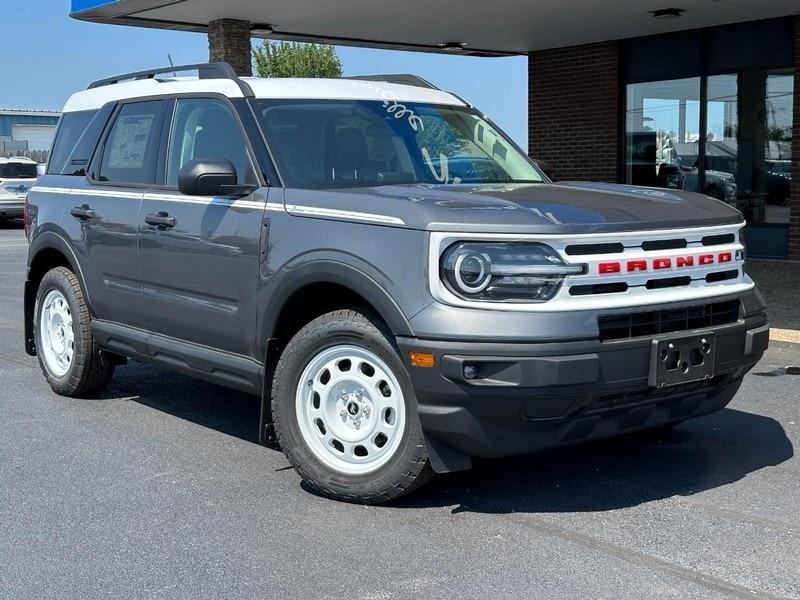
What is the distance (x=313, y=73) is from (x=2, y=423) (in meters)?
33.2

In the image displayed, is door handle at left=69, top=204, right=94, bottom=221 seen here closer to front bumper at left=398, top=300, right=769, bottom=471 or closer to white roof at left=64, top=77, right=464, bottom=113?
white roof at left=64, top=77, right=464, bottom=113

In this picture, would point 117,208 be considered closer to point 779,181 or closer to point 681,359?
point 681,359

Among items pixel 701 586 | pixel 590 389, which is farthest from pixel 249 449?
pixel 701 586

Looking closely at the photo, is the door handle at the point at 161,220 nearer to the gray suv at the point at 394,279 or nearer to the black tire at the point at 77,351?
the gray suv at the point at 394,279

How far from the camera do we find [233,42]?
47.8 ft

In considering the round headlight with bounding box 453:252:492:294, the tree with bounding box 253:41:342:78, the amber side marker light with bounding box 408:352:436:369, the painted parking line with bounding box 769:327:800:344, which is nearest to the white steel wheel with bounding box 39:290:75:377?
the amber side marker light with bounding box 408:352:436:369

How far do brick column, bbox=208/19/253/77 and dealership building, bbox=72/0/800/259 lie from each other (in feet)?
0.05

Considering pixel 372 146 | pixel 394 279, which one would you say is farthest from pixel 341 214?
pixel 372 146

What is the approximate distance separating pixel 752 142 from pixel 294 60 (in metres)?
26.1

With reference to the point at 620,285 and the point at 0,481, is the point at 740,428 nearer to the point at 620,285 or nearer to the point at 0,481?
the point at 620,285

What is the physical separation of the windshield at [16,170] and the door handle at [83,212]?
23260 millimetres

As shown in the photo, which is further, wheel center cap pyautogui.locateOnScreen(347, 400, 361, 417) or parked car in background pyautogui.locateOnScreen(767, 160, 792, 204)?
parked car in background pyautogui.locateOnScreen(767, 160, 792, 204)

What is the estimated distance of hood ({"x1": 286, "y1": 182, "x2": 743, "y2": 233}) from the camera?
429cm

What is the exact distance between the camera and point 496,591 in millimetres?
3764
